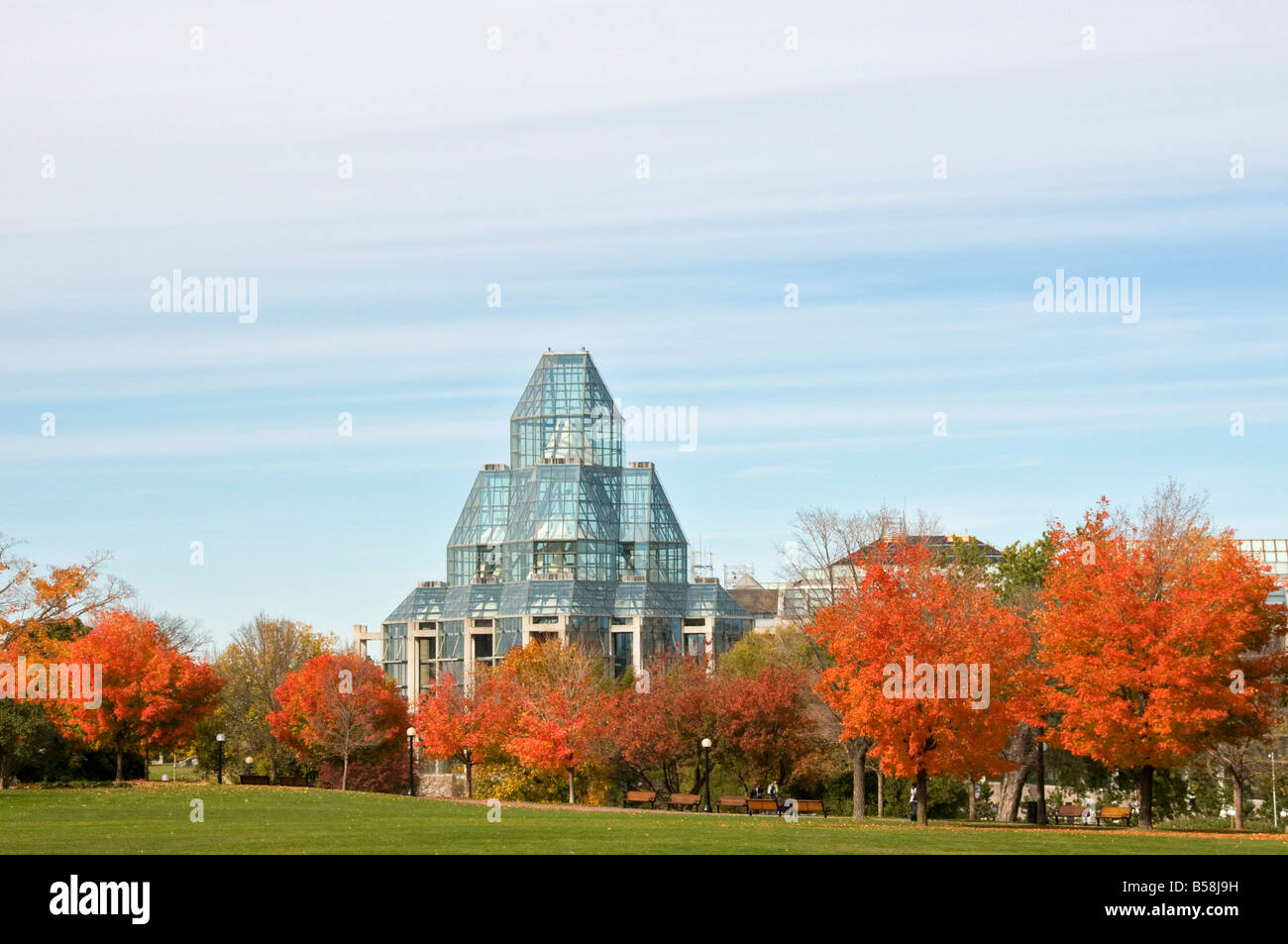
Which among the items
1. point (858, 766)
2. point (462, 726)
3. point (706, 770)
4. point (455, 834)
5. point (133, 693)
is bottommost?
point (706, 770)

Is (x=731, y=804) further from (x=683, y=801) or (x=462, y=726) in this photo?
(x=462, y=726)

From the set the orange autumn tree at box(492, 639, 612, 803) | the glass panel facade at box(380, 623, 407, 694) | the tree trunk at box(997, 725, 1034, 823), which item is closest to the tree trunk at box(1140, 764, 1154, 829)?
the tree trunk at box(997, 725, 1034, 823)

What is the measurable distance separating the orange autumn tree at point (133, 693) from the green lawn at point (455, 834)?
559 inches

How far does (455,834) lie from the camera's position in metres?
32.8

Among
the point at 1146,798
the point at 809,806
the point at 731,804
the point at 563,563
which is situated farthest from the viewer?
the point at 563,563

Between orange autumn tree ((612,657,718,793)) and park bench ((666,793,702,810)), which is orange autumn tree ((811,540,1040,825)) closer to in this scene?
park bench ((666,793,702,810))

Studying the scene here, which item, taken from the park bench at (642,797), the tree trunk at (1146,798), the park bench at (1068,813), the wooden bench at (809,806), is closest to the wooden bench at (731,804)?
the wooden bench at (809,806)

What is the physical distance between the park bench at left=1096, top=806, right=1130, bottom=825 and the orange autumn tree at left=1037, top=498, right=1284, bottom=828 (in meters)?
12.0

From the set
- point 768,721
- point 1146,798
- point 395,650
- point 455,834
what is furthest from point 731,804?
point 395,650

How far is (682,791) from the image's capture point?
71.2 metres

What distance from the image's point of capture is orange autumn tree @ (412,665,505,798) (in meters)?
71.2

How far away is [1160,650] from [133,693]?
41.4m
